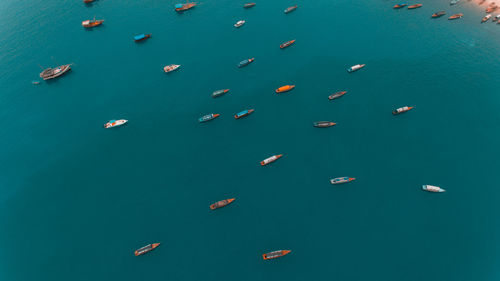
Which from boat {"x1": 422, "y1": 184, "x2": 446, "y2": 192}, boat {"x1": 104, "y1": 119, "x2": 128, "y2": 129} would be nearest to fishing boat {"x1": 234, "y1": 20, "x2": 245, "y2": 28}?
boat {"x1": 104, "y1": 119, "x2": 128, "y2": 129}

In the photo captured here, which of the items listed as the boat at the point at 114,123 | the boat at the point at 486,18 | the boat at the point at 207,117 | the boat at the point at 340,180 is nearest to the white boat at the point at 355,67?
the boat at the point at 340,180

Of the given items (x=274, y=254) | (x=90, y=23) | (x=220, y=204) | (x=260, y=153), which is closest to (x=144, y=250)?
(x=220, y=204)

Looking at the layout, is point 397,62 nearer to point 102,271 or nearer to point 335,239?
point 335,239

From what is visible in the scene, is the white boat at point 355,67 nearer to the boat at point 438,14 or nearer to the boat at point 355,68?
the boat at point 355,68

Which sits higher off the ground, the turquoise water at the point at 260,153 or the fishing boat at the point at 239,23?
the fishing boat at the point at 239,23

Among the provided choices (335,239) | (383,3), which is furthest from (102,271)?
(383,3)

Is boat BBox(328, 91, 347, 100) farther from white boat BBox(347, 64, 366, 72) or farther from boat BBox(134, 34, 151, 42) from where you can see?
boat BBox(134, 34, 151, 42)
